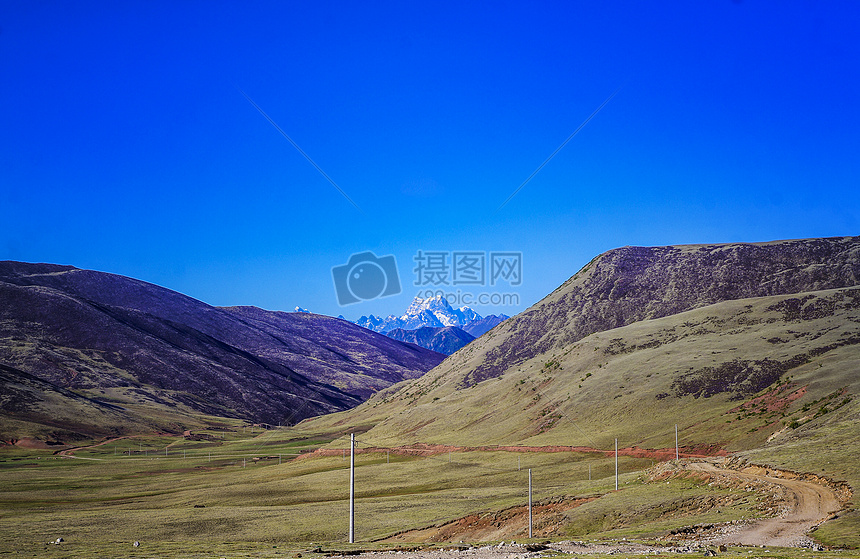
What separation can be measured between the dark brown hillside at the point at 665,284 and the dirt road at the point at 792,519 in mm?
106769

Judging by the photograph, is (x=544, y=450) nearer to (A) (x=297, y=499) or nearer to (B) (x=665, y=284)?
(A) (x=297, y=499)

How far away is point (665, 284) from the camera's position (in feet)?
508

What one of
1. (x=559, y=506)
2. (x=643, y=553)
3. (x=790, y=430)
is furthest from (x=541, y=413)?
(x=643, y=553)

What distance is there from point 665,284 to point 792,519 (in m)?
124

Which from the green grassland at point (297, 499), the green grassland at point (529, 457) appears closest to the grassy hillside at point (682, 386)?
the green grassland at point (529, 457)

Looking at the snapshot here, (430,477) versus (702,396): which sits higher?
(702,396)

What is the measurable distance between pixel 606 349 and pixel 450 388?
140 feet

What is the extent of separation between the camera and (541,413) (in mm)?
107188

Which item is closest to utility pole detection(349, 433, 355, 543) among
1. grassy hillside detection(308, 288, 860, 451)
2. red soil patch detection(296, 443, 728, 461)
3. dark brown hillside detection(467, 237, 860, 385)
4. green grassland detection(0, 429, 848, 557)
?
green grassland detection(0, 429, 848, 557)

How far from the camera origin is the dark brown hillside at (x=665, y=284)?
475 ft

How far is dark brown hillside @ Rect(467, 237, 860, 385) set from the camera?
14488cm

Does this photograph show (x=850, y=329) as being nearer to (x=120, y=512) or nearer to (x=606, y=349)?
(x=606, y=349)

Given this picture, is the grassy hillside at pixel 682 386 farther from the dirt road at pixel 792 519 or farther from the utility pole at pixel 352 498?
the utility pole at pixel 352 498

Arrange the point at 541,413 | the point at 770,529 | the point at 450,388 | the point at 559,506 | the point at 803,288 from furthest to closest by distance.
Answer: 1. the point at 450,388
2. the point at 803,288
3. the point at 541,413
4. the point at 559,506
5. the point at 770,529
